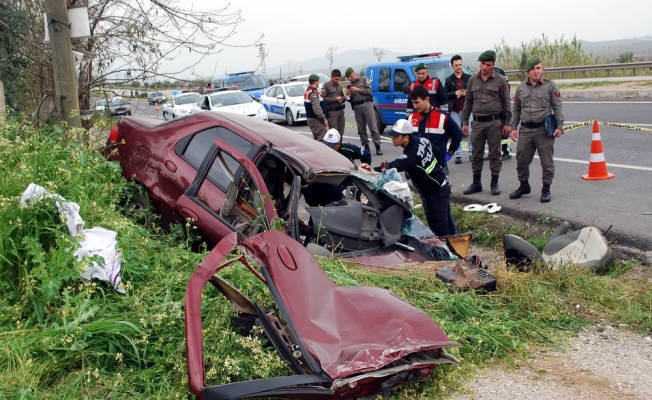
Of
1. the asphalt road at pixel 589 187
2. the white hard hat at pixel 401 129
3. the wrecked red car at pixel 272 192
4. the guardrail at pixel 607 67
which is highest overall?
the guardrail at pixel 607 67

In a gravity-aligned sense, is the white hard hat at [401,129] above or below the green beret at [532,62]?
below

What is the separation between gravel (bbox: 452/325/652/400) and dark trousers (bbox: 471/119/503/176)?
4.37 meters

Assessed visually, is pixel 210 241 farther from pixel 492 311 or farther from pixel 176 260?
pixel 492 311

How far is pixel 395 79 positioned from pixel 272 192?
978cm

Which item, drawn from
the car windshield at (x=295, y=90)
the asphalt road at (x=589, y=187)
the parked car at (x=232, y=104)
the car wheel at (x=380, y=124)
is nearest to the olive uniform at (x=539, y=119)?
the asphalt road at (x=589, y=187)

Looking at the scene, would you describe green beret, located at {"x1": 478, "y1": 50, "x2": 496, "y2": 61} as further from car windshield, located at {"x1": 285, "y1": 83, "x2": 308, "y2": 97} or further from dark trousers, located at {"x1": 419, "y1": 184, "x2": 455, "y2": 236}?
car windshield, located at {"x1": 285, "y1": 83, "x2": 308, "y2": 97}

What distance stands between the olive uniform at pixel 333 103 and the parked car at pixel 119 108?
15.6 ft

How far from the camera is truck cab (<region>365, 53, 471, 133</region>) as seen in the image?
1391 centimetres

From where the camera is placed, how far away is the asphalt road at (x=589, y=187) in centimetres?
643

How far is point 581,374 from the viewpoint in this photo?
344 cm

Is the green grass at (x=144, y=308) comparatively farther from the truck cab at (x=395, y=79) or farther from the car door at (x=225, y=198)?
the truck cab at (x=395, y=79)

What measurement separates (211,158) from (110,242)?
133cm

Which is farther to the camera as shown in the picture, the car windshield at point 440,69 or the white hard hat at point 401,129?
the car windshield at point 440,69

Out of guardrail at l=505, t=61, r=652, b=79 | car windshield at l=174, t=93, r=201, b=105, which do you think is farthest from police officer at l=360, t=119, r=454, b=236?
car windshield at l=174, t=93, r=201, b=105
